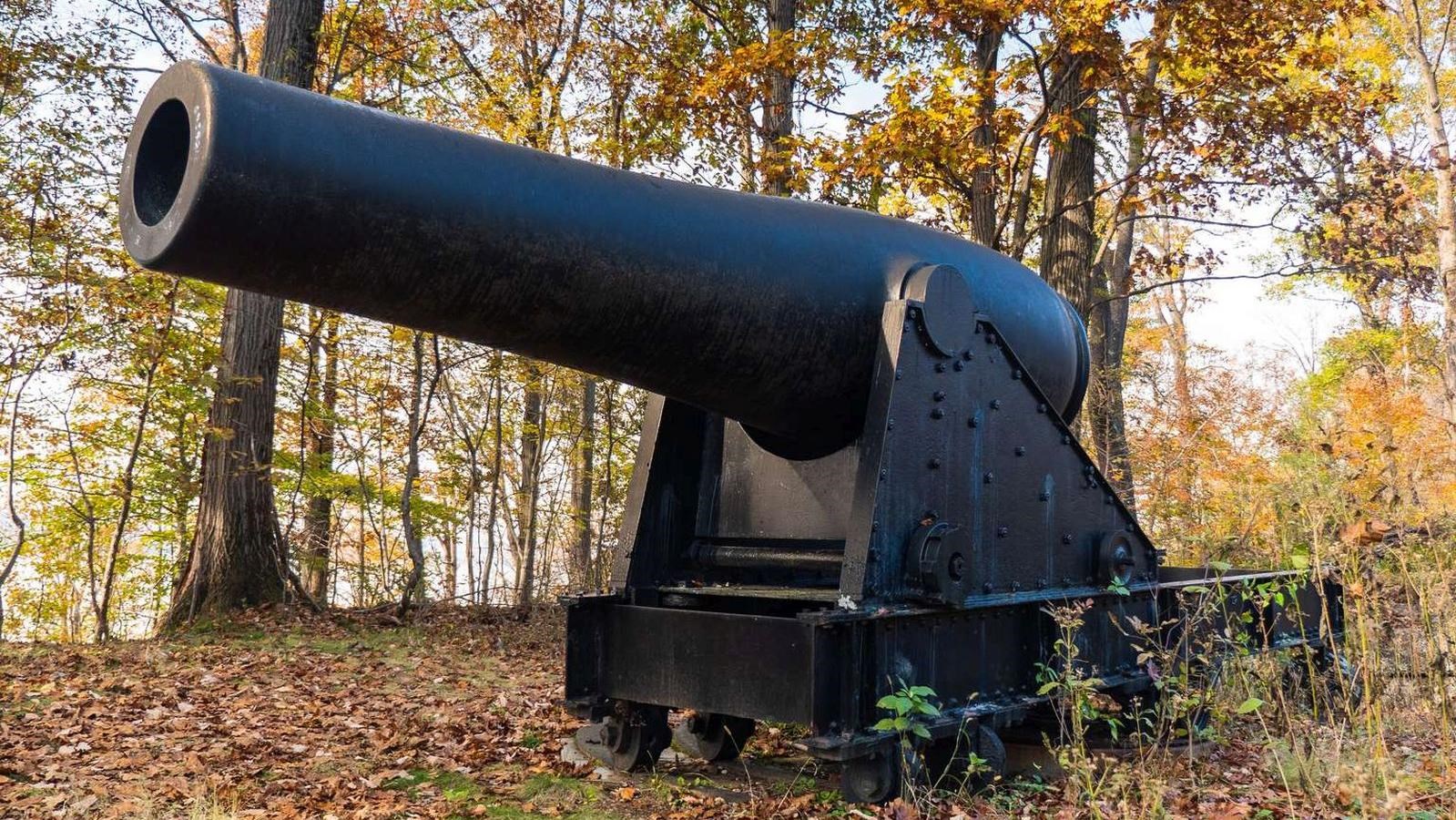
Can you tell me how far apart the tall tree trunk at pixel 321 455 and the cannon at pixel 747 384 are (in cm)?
892

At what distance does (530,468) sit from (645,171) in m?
7.64

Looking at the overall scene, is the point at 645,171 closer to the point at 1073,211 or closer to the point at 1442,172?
the point at 1073,211

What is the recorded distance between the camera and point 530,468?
50.1 ft

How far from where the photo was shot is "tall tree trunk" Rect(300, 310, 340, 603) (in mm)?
13195

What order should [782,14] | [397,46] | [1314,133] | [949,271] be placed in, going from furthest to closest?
1. [397,46]
2. [782,14]
3. [1314,133]
4. [949,271]

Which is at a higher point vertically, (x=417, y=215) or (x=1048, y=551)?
(x=417, y=215)

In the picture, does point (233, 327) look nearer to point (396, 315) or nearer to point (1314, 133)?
point (396, 315)

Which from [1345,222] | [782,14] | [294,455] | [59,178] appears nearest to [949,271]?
[1345,222]

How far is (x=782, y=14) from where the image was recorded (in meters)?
11.8

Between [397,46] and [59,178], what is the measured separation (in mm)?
4281

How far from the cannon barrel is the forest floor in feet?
4.44

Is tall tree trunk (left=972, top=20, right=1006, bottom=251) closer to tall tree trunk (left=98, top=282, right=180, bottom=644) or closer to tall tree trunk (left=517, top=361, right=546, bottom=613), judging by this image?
tall tree trunk (left=517, top=361, right=546, bottom=613)

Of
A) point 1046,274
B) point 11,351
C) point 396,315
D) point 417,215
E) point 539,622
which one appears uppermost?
point 1046,274

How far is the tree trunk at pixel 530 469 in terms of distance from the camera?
12.3 metres
